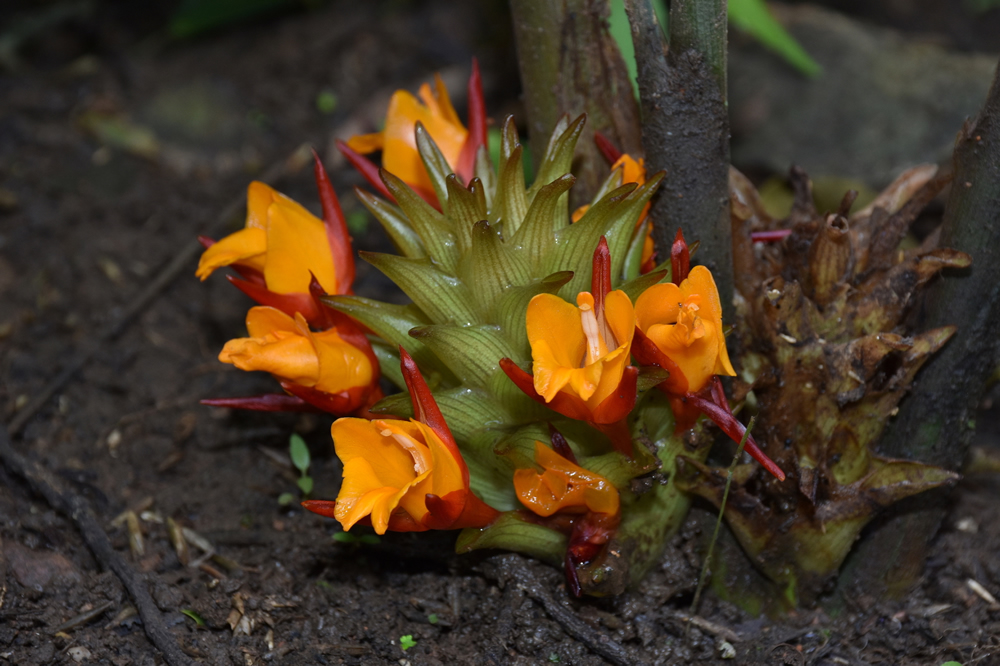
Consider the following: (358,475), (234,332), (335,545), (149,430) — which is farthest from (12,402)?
(358,475)

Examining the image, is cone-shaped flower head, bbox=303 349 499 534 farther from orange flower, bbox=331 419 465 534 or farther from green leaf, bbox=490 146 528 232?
green leaf, bbox=490 146 528 232

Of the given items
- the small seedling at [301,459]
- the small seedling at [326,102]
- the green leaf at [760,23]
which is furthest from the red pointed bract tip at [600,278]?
the small seedling at [326,102]

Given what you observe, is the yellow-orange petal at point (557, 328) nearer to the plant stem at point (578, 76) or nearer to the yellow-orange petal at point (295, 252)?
the yellow-orange petal at point (295, 252)

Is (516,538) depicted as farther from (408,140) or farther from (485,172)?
(408,140)

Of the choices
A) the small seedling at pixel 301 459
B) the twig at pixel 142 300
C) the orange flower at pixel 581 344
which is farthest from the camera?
the twig at pixel 142 300

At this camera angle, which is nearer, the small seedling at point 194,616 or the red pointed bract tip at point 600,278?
the red pointed bract tip at point 600,278

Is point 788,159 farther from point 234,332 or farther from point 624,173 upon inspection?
point 234,332

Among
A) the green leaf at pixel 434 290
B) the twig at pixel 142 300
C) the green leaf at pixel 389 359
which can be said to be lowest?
the twig at pixel 142 300
